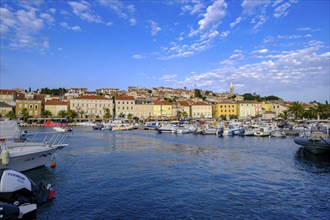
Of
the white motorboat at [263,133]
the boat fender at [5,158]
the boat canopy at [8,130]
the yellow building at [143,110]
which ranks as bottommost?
the white motorboat at [263,133]

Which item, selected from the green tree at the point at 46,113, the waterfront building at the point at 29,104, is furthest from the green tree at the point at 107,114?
the waterfront building at the point at 29,104

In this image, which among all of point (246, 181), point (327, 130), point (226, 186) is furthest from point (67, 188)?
point (327, 130)

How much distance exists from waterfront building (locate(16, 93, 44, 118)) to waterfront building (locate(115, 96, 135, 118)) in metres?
28.8

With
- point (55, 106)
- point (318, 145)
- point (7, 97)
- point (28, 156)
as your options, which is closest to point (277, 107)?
point (55, 106)

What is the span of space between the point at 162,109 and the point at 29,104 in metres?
51.3

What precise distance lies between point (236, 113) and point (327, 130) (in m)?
97.5

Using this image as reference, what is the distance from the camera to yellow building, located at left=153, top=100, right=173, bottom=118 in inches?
4845

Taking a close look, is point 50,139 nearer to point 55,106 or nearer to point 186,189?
point 186,189

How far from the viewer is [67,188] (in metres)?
15.4

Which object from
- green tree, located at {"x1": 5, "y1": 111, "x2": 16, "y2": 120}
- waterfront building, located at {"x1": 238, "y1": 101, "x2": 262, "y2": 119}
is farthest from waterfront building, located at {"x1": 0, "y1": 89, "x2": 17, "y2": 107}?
waterfront building, located at {"x1": 238, "y1": 101, "x2": 262, "y2": 119}

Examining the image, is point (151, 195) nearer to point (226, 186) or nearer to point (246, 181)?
point (226, 186)

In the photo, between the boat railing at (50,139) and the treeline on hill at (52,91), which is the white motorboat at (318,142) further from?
the treeline on hill at (52,91)

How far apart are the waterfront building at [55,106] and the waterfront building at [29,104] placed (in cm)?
256

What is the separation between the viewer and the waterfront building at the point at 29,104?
10650 cm
